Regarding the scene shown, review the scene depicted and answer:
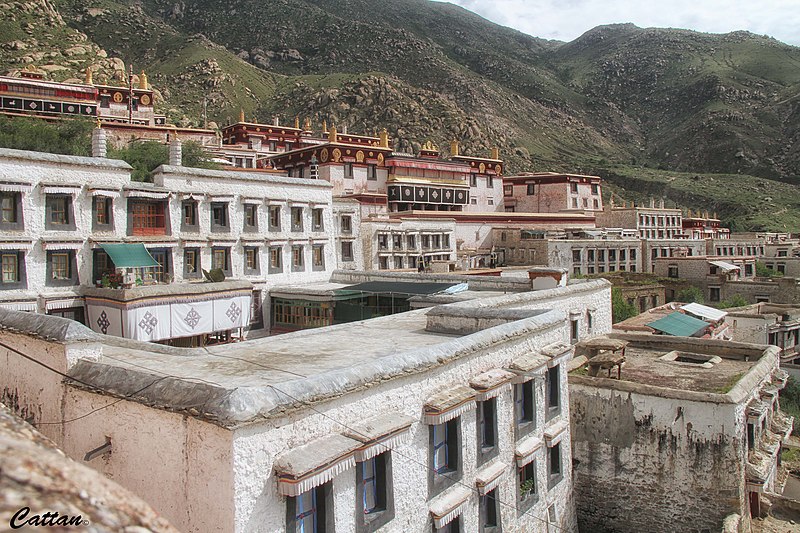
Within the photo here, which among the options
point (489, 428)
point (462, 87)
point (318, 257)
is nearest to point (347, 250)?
point (318, 257)

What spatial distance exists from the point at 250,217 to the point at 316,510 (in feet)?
77.3

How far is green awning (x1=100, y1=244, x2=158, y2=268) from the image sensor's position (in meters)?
24.5

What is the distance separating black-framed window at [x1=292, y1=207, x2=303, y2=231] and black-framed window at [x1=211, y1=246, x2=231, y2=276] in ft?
14.4

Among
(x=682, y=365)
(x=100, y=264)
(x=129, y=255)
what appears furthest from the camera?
(x=100, y=264)

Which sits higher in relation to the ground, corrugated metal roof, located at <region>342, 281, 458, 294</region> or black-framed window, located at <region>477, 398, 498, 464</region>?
corrugated metal roof, located at <region>342, 281, 458, 294</region>

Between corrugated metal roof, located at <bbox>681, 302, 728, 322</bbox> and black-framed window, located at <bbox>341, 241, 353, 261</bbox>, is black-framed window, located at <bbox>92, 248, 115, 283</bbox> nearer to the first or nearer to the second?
black-framed window, located at <bbox>341, 241, 353, 261</bbox>

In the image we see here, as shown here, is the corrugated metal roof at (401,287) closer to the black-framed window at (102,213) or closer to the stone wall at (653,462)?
the stone wall at (653,462)

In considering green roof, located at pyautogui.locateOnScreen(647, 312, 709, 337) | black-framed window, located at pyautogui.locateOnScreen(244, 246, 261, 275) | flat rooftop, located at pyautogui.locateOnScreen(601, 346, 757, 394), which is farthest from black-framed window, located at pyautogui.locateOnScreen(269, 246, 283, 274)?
green roof, located at pyautogui.locateOnScreen(647, 312, 709, 337)

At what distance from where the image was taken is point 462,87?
149m

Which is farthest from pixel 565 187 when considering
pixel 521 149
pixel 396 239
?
pixel 521 149

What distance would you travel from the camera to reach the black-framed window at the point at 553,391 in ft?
46.8

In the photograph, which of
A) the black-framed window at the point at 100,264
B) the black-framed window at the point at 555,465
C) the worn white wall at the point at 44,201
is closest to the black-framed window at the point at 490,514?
the black-framed window at the point at 555,465

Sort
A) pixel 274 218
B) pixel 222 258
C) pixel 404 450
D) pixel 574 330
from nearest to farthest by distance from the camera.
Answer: pixel 404 450
pixel 574 330
pixel 222 258
pixel 274 218

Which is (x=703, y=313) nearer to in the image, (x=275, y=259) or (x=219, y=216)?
(x=275, y=259)
